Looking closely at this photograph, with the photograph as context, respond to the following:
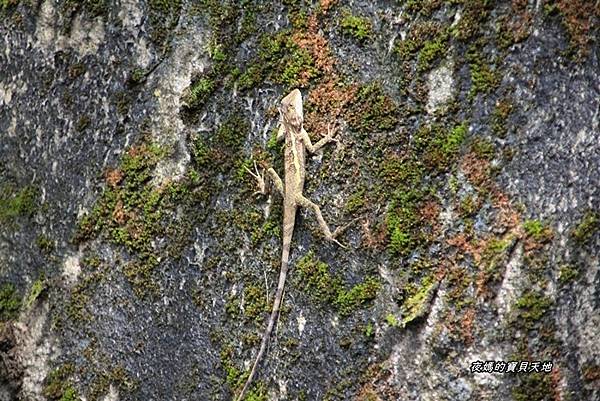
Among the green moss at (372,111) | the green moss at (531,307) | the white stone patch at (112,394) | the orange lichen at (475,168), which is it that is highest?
the green moss at (372,111)

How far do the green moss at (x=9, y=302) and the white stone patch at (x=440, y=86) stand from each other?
3316 mm

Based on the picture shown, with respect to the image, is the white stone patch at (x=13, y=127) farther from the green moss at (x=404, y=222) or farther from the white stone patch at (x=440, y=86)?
the white stone patch at (x=440, y=86)

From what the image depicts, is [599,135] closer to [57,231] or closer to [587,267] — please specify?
[587,267]

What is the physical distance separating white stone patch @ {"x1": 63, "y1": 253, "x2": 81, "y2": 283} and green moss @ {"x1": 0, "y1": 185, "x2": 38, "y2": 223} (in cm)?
52

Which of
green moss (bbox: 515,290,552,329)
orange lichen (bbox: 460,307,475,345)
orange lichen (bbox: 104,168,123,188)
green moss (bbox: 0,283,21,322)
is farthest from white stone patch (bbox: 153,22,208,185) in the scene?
green moss (bbox: 515,290,552,329)

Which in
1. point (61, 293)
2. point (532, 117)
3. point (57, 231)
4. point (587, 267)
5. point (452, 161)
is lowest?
point (61, 293)

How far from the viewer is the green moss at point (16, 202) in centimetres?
530

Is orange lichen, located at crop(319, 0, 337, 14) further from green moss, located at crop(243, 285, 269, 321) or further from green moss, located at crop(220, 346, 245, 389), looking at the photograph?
green moss, located at crop(220, 346, 245, 389)

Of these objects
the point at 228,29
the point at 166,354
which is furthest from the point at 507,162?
the point at 166,354

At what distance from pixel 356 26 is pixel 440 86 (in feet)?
2.10

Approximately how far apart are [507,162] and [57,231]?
3.15m

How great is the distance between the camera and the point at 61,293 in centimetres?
507

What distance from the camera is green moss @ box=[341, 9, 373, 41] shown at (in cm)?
418

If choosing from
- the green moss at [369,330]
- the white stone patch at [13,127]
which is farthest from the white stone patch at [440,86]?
the white stone patch at [13,127]
